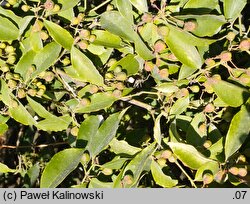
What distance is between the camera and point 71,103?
1.94 m

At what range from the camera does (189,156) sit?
1.64 meters

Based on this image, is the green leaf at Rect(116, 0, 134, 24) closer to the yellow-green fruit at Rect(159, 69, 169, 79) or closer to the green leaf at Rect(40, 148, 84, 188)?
the yellow-green fruit at Rect(159, 69, 169, 79)

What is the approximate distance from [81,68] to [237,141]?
2.03 feet

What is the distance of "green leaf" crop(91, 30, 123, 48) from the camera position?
185 cm

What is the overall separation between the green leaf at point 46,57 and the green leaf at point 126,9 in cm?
28

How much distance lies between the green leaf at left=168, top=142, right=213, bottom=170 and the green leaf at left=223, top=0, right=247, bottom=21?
53 cm

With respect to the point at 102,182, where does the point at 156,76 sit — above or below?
above

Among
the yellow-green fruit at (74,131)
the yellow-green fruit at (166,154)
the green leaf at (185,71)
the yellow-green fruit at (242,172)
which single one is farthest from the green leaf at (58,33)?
the yellow-green fruit at (242,172)

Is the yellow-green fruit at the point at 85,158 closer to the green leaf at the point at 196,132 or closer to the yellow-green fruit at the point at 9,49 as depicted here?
the green leaf at the point at 196,132

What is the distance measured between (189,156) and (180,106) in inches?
8.9

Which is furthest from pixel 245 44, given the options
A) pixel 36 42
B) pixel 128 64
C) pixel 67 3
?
pixel 36 42

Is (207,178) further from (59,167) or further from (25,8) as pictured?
(25,8)

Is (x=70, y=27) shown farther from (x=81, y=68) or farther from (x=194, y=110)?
(x=194, y=110)

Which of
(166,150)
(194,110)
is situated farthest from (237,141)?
(194,110)
